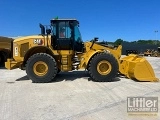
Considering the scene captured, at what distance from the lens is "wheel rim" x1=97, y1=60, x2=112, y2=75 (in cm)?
1038

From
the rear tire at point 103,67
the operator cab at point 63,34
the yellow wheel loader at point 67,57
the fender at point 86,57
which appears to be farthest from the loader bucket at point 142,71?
the operator cab at point 63,34

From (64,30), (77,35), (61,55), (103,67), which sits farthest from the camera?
(77,35)

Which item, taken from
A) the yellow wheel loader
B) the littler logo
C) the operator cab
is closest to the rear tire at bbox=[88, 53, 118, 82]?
the yellow wheel loader

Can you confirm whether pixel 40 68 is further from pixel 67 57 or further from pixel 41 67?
pixel 67 57

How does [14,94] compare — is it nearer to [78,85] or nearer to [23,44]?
[78,85]

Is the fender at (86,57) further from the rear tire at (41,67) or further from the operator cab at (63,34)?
the rear tire at (41,67)

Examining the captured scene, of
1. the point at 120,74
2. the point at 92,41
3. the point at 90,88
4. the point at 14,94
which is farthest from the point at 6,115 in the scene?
the point at 120,74

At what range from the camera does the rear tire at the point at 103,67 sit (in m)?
10.3

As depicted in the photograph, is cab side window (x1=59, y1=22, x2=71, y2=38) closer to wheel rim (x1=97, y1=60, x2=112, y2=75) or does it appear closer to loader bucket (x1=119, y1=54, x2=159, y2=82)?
wheel rim (x1=97, y1=60, x2=112, y2=75)

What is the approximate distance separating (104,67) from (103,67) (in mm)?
42

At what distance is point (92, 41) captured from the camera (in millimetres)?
11094

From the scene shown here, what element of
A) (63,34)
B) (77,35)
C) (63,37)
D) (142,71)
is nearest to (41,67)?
(63,37)

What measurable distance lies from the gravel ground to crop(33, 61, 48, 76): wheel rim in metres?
0.69

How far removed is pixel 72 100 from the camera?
7125 mm
